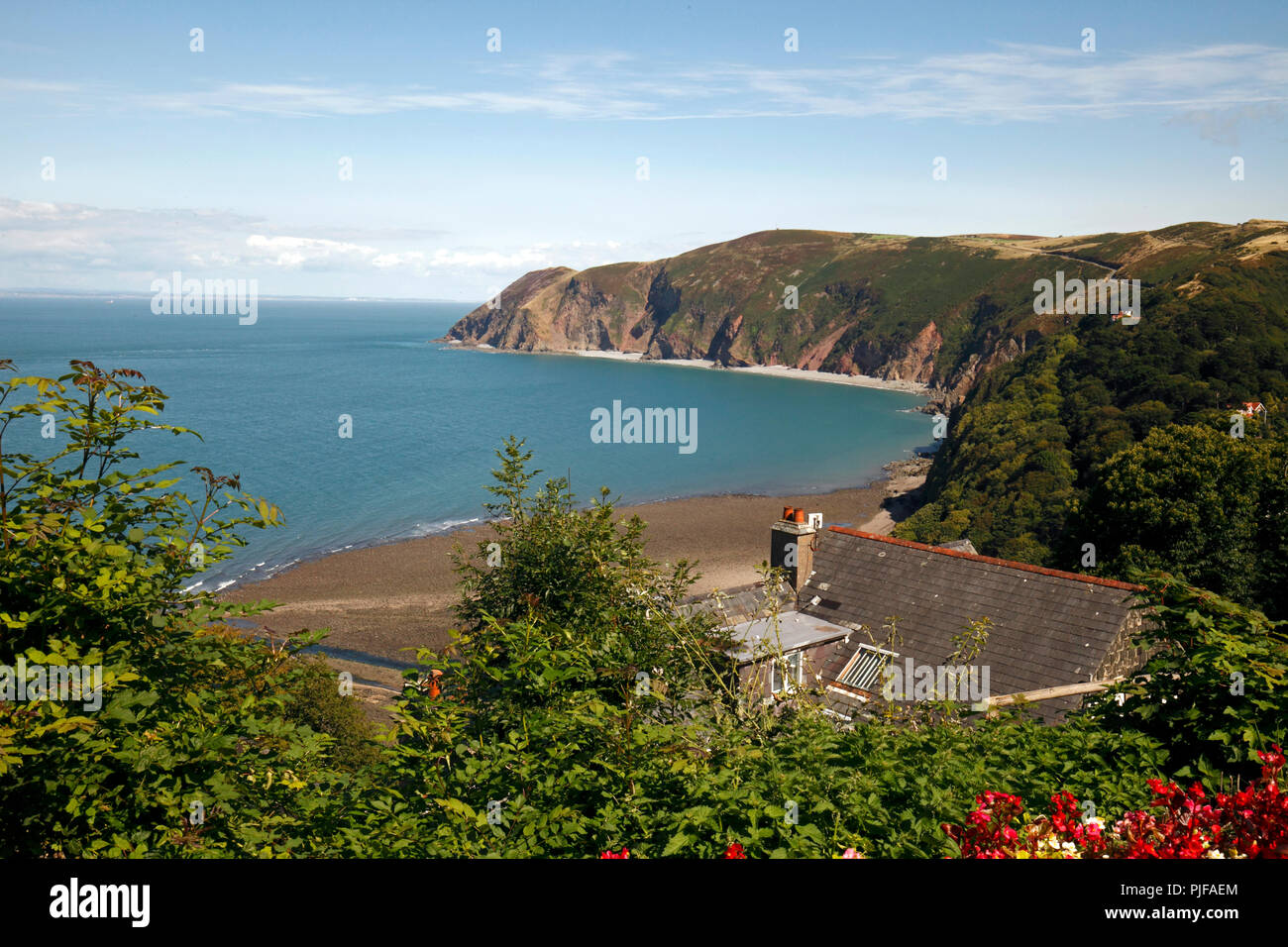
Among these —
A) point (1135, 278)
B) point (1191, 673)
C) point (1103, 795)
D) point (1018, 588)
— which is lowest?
point (1018, 588)

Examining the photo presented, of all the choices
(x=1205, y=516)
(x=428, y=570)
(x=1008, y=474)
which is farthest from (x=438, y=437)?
(x=1205, y=516)

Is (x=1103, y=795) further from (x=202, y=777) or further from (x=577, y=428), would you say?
(x=577, y=428)
